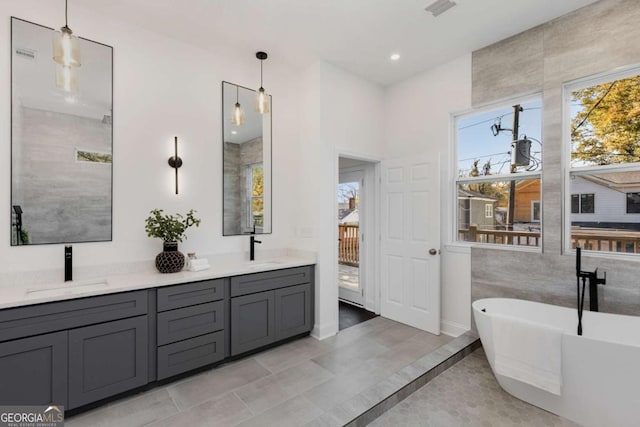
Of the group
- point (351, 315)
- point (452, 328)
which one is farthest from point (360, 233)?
point (452, 328)

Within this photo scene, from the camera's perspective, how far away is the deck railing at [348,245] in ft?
18.6

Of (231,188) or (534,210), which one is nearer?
(534,210)

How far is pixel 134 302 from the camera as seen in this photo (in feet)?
7.48

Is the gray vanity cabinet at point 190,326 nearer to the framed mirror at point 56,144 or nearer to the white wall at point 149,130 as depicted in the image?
the white wall at point 149,130

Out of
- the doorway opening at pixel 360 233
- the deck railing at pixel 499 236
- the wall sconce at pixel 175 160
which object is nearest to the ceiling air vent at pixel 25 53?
the wall sconce at pixel 175 160

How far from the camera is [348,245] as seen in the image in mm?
5848

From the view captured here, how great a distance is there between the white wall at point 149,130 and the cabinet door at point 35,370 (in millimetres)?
699

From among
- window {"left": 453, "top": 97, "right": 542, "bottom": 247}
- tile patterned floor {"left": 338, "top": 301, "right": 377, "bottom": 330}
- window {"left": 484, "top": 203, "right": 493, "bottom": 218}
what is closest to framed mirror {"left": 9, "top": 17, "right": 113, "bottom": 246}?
tile patterned floor {"left": 338, "top": 301, "right": 377, "bottom": 330}

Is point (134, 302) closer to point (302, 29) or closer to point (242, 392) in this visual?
point (242, 392)

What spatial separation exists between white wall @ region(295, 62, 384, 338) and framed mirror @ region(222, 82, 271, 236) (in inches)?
17.6

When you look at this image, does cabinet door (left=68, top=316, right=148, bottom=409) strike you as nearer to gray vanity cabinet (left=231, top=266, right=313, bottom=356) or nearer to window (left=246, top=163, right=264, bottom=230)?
gray vanity cabinet (left=231, top=266, right=313, bottom=356)

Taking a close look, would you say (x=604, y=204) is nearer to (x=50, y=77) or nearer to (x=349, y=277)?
(x=349, y=277)

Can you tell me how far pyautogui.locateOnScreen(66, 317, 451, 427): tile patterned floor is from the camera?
2074 mm

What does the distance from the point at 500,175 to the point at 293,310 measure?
2.67 meters
